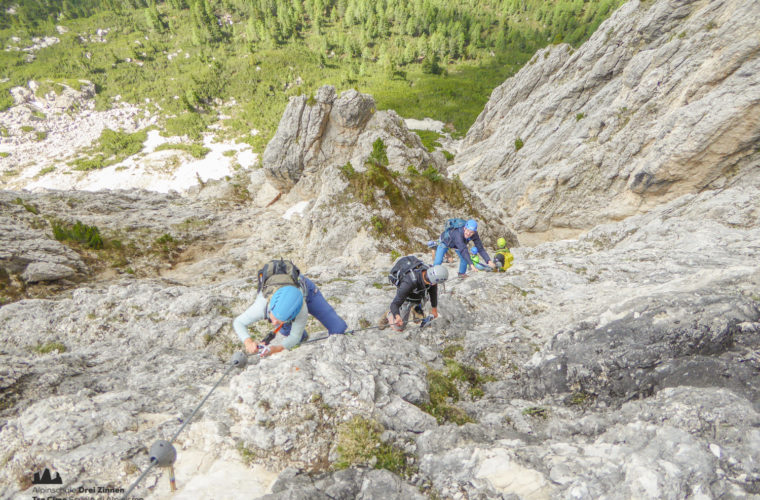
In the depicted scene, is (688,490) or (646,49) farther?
(646,49)

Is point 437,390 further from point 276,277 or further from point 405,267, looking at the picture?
point 276,277

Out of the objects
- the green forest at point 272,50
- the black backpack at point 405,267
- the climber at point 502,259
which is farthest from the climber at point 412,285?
the green forest at point 272,50

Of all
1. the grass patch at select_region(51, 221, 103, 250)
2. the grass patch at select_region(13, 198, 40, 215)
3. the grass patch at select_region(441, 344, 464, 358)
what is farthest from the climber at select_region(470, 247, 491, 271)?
the grass patch at select_region(13, 198, 40, 215)

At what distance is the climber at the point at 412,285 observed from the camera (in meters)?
8.02

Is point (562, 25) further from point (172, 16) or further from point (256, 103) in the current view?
point (172, 16)

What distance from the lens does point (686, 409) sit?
441 cm

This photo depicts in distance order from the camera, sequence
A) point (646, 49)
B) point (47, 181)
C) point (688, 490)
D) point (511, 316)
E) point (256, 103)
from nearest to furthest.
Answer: point (688, 490), point (511, 316), point (646, 49), point (47, 181), point (256, 103)

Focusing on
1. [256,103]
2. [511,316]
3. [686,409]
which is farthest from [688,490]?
[256,103]

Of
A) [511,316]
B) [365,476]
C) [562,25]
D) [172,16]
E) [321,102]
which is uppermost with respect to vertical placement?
[172,16]

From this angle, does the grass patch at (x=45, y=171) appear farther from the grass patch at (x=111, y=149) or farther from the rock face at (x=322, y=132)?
the rock face at (x=322, y=132)

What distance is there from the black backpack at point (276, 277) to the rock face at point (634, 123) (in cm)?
3080

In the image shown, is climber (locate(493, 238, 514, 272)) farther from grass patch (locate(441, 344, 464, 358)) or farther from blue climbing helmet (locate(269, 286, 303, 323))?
blue climbing helmet (locate(269, 286, 303, 323))

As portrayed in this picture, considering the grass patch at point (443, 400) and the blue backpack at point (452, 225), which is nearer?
the grass patch at point (443, 400)

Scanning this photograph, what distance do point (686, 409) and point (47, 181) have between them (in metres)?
92.6
